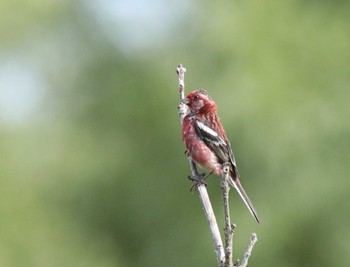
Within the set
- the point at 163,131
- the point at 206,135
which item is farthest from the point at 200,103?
the point at 163,131

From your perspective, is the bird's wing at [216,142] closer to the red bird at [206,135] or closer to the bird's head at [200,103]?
the red bird at [206,135]

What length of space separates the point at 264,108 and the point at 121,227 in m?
7.37

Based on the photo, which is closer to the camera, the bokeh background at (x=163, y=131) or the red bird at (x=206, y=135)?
the red bird at (x=206, y=135)

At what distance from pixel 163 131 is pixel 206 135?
43.6ft

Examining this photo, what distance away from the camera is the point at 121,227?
2562 centimetres

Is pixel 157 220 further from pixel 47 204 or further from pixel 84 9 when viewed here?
pixel 84 9

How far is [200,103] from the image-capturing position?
10.0m

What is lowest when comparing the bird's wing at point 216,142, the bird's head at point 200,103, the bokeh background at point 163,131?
the bird's wing at point 216,142

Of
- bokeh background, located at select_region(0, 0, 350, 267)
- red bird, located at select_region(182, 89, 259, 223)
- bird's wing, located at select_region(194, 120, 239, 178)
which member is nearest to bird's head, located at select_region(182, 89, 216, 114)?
red bird, located at select_region(182, 89, 259, 223)

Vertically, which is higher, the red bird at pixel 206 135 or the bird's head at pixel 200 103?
the bird's head at pixel 200 103

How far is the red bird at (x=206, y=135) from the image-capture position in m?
9.77

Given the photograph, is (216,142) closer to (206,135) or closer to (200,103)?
(206,135)

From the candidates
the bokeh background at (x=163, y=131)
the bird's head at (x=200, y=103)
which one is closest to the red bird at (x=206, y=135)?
the bird's head at (x=200, y=103)

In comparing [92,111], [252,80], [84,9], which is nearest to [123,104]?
[92,111]
